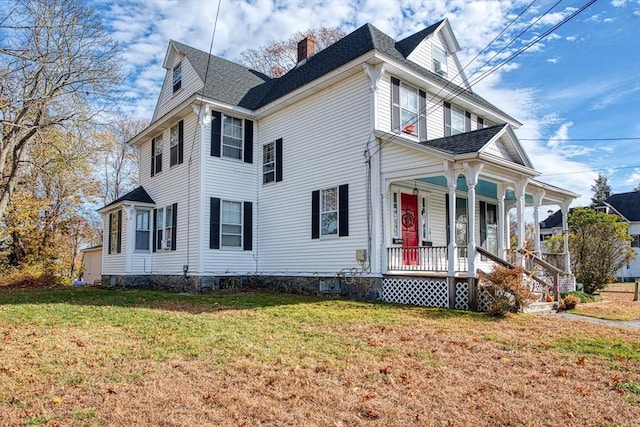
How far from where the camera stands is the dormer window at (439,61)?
15307 millimetres

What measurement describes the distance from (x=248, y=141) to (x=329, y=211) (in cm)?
441

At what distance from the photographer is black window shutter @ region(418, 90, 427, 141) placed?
13.5 m

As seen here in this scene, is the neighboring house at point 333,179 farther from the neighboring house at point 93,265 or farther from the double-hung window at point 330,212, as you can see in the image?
the neighboring house at point 93,265

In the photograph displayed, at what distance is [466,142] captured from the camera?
1091 centimetres

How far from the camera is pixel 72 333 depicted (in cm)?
726

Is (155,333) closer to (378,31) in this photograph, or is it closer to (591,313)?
(591,313)

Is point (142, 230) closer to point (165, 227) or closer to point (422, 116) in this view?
point (165, 227)

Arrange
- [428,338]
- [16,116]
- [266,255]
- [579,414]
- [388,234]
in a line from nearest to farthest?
[579,414] → [428,338] → [388,234] → [266,255] → [16,116]

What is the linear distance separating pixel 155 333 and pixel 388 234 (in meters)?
6.67

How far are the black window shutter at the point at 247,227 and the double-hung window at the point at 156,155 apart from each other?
4.46 meters

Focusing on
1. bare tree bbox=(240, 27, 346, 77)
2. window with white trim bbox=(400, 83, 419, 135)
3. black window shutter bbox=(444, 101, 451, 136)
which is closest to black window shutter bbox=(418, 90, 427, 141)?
window with white trim bbox=(400, 83, 419, 135)

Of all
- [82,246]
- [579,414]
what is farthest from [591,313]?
[82,246]

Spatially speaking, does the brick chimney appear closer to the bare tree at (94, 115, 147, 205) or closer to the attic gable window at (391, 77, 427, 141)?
the attic gable window at (391, 77, 427, 141)

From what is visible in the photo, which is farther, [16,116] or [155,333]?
[16,116]
